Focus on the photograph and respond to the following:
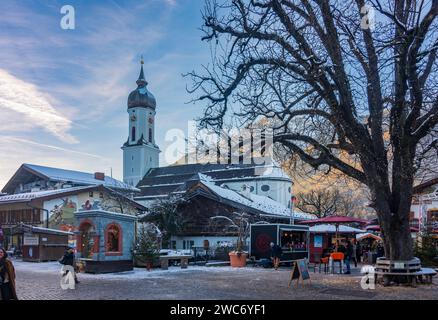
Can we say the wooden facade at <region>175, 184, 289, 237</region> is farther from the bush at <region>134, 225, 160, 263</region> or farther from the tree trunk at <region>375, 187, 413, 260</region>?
the tree trunk at <region>375, 187, 413, 260</region>

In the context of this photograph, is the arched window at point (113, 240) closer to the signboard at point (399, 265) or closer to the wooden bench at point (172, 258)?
the wooden bench at point (172, 258)

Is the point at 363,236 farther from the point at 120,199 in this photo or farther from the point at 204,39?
the point at 204,39

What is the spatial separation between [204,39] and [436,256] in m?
18.0

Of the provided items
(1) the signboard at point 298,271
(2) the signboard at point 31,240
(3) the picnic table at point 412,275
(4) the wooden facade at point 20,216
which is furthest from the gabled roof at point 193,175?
(1) the signboard at point 298,271

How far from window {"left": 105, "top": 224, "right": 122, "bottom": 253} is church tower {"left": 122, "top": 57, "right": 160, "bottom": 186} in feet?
252

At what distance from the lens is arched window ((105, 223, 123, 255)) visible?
23219 mm

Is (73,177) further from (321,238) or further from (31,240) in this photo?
(321,238)

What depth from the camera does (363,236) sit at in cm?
3772

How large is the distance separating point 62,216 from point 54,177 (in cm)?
942

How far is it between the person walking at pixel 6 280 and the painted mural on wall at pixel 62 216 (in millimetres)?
30306

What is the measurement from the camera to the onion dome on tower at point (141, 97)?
324 feet

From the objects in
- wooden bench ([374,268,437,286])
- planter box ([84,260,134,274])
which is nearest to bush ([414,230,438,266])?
wooden bench ([374,268,437,286])

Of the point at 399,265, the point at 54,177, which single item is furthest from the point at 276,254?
the point at 54,177
